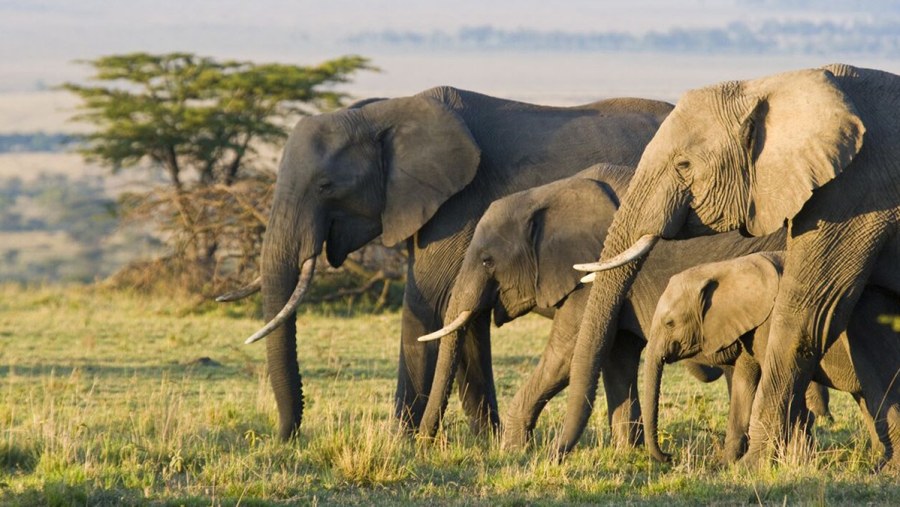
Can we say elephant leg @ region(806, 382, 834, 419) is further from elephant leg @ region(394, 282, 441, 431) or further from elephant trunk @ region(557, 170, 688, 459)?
elephant leg @ region(394, 282, 441, 431)

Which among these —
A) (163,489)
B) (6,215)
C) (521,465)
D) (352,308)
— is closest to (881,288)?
(521,465)

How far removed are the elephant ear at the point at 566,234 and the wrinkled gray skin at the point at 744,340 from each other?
63cm

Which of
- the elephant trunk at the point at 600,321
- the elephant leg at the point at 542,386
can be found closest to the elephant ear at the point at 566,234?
the elephant leg at the point at 542,386

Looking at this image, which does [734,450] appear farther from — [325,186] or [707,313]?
[325,186]

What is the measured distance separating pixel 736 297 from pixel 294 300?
297 cm

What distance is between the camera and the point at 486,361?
34.1 ft

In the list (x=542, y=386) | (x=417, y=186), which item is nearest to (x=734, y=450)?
(x=542, y=386)

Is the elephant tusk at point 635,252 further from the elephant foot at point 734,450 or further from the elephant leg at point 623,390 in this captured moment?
the elephant leg at point 623,390

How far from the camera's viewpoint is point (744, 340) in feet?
28.7

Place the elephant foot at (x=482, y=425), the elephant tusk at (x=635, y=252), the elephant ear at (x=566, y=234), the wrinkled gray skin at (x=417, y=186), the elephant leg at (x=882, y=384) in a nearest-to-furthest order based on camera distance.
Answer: the elephant tusk at (x=635, y=252)
the elephant leg at (x=882, y=384)
the elephant ear at (x=566, y=234)
the elephant foot at (x=482, y=425)
the wrinkled gray skin at (x=417, y=186)

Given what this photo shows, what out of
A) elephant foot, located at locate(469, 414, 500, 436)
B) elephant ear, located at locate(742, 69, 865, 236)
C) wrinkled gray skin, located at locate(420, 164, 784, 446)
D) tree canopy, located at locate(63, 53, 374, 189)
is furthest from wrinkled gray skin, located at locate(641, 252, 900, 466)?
tree canopy, located at locate(63, 53, 374, 189)

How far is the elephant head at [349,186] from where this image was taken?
A: 412 inches

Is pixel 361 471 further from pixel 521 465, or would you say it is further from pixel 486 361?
pixel 486 361

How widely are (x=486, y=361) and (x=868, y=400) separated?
108 inches
